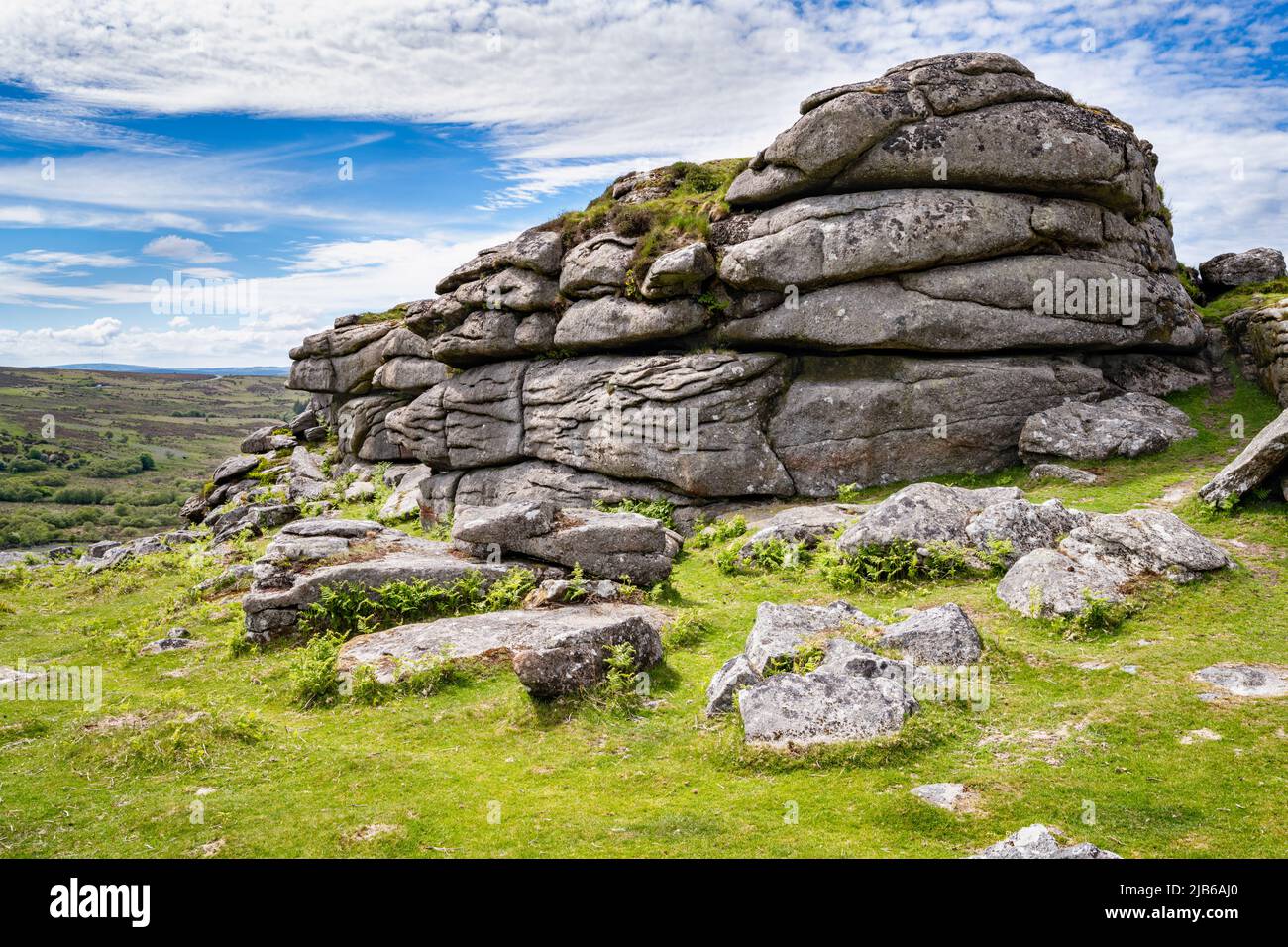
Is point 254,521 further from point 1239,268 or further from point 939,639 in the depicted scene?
point 1239,268

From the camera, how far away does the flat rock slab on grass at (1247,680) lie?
13.8m

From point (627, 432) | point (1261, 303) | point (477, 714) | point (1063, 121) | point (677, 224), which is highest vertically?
point (1063, 121)

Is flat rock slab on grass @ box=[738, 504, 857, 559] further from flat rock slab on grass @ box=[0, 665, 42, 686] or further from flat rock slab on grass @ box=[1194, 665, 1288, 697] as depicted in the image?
flat rock slab on grass @ box=[0, 665, 42, 686]

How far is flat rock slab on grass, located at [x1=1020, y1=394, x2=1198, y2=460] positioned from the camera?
2942 centimetres

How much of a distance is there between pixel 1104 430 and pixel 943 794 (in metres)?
23.6

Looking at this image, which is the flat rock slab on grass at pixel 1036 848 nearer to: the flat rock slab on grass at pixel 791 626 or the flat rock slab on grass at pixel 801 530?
the flat rock slab on grass at pixel 791 626

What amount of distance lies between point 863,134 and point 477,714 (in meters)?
26.7

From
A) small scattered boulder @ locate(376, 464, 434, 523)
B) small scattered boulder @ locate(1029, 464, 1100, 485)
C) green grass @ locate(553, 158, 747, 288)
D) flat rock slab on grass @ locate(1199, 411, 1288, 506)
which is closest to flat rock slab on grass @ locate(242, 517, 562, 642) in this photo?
small scattered boulder @ locate(376, 464, 434, 523)

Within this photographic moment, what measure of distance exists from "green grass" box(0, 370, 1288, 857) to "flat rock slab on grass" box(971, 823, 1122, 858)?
21.9 inches

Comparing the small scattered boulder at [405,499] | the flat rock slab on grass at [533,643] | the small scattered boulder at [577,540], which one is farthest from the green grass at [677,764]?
the small scattered boulder at [405,499]

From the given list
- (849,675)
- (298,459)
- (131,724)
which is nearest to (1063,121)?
(849,675)

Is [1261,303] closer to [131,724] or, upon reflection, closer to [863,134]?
[863,134]
